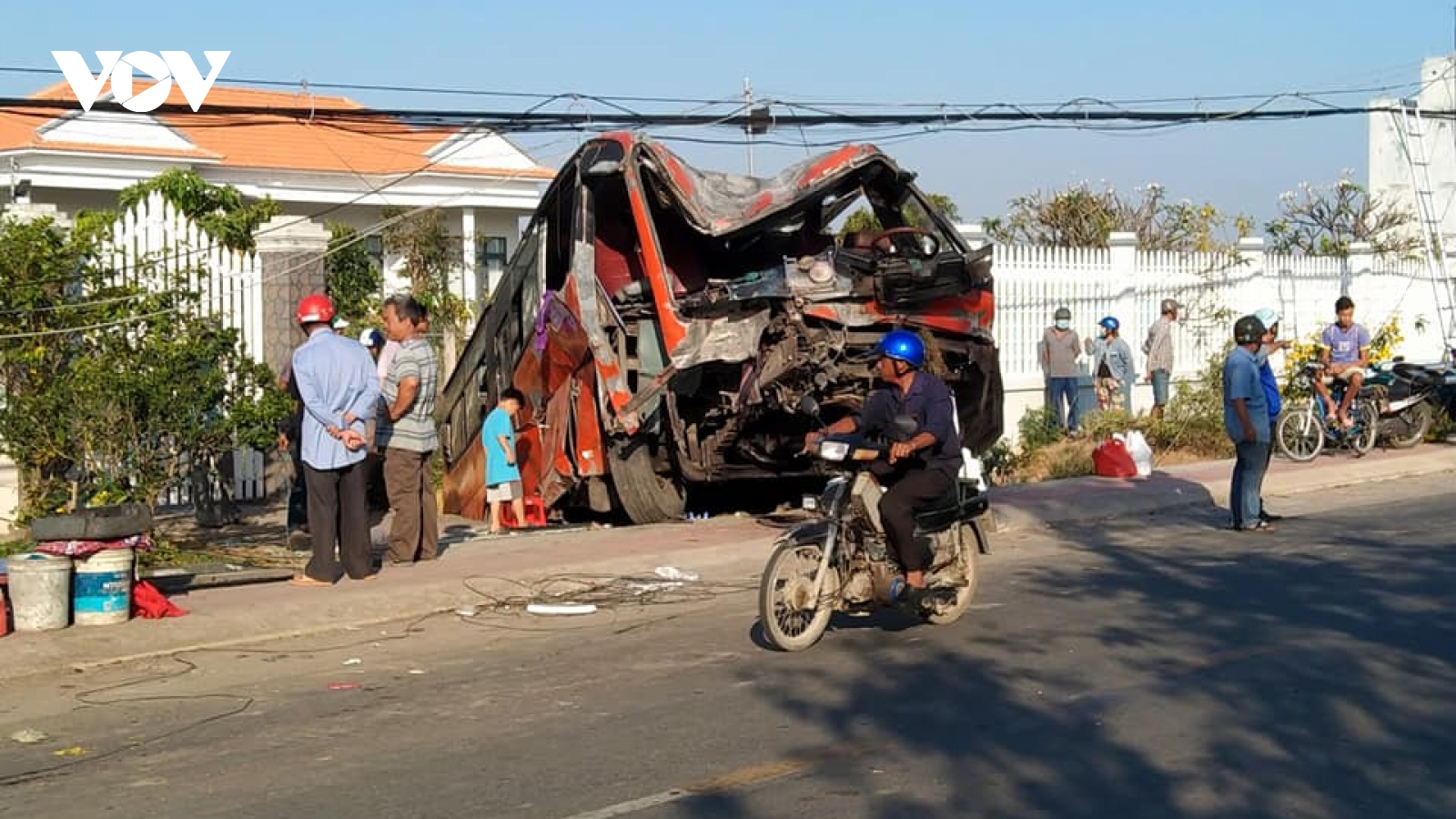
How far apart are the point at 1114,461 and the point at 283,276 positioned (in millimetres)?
8423

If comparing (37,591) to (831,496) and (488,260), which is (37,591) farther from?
(488,260)

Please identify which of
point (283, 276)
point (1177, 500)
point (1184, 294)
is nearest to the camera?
point (283, 276)

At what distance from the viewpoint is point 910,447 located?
8.85 m

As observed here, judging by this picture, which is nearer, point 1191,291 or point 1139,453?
point 1139,453

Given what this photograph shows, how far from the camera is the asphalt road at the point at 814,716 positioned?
6.06 metres

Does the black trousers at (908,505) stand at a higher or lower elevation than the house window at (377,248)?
lower

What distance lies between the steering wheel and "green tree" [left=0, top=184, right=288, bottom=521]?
5091 mm

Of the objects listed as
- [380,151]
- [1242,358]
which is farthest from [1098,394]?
[380,151]

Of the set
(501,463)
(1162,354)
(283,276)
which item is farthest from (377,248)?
(501,463)

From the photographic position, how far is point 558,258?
14.9m

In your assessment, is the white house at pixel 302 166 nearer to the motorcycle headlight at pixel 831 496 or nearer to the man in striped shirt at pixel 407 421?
the man in striped shirt at pixel 407 421

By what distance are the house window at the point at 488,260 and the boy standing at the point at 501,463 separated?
1812 centimetres

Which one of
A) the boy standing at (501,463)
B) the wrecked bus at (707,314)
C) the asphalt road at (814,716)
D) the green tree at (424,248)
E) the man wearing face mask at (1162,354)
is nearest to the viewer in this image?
the asphalt road at (814,716)

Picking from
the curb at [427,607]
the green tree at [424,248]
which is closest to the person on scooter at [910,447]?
the curb at [427,607]
